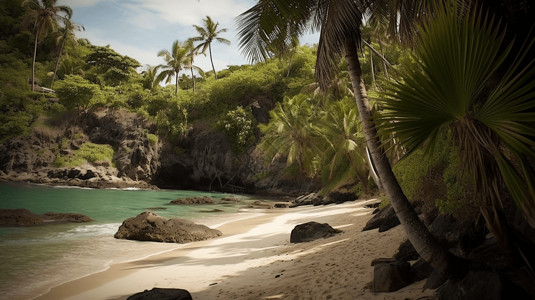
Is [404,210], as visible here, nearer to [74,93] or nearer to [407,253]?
[407,253]

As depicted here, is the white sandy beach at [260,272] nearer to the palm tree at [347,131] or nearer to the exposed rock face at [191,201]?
the palm tree at [347,131]

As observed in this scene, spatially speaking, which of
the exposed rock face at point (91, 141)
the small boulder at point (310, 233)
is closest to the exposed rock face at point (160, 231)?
the small boulder at point (310, 233)

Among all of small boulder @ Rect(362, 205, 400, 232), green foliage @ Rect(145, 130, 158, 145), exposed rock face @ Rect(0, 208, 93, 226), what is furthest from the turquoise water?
green foliage @ Rect(145, 130, 158, 145)

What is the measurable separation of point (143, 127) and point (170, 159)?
205 inches

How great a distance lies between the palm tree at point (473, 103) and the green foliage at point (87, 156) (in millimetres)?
39073

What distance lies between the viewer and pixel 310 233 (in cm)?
873

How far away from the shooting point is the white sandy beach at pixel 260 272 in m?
4.57

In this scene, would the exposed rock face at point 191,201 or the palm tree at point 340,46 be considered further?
the exposed rock face at point 191,201

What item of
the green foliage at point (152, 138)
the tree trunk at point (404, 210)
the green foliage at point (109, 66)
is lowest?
the tree trunk at point (404, 210)

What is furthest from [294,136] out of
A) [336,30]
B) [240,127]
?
[336,30]

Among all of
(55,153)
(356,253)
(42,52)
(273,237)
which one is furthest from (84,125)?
(356,253)

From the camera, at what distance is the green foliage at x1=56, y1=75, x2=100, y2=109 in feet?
127

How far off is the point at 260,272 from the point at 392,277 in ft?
9.17

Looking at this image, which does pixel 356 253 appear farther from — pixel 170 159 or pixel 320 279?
pixel 170 159
